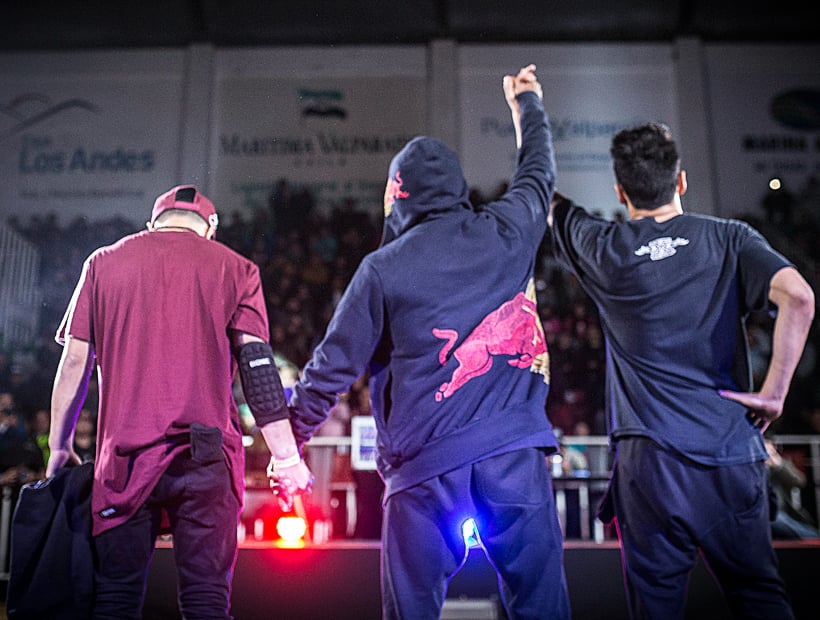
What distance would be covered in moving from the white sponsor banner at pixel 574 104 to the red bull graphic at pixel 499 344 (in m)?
7.02

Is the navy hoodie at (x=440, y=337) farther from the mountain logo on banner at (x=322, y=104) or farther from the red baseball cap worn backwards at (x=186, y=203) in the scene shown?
the mountain logo on banner at (x=322, y=104)

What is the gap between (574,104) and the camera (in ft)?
28.3

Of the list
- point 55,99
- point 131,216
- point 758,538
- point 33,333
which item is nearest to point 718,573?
point 758,538

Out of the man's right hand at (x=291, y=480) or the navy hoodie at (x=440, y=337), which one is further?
the man's right hand at (x=291, y=480)

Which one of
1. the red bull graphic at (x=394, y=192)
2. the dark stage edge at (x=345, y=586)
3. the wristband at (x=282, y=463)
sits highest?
the red bull graphic at (x=394, y=192)

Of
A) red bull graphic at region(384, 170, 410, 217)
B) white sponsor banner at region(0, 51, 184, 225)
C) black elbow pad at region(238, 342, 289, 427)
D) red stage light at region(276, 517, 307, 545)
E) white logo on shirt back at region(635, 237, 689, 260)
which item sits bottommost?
red stage light at region(276, 517, 307, 545)

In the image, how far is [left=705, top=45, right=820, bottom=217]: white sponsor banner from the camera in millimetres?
8883

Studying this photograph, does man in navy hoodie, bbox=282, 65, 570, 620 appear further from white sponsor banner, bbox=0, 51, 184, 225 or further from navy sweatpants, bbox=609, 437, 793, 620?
white sponsor banner, bbox=0, 51, 184, 225

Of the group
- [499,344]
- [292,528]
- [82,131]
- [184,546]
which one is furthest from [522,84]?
[82,131]

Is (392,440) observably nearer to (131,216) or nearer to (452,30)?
(131,216)

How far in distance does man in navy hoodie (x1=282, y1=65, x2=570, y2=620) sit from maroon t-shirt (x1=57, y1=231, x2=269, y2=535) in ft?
0.76

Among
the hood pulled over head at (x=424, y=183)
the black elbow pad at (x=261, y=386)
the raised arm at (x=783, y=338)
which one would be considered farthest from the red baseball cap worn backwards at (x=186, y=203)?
the raised arm at (x=783, y=338)

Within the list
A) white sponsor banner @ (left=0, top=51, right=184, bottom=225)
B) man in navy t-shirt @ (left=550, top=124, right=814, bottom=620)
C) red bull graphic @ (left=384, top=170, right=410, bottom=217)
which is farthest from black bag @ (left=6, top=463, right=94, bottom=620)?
white sponsor banner @ (left=0, top=51, right=184, bottom=225)

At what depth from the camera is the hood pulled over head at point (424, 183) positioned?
1.86 meters
